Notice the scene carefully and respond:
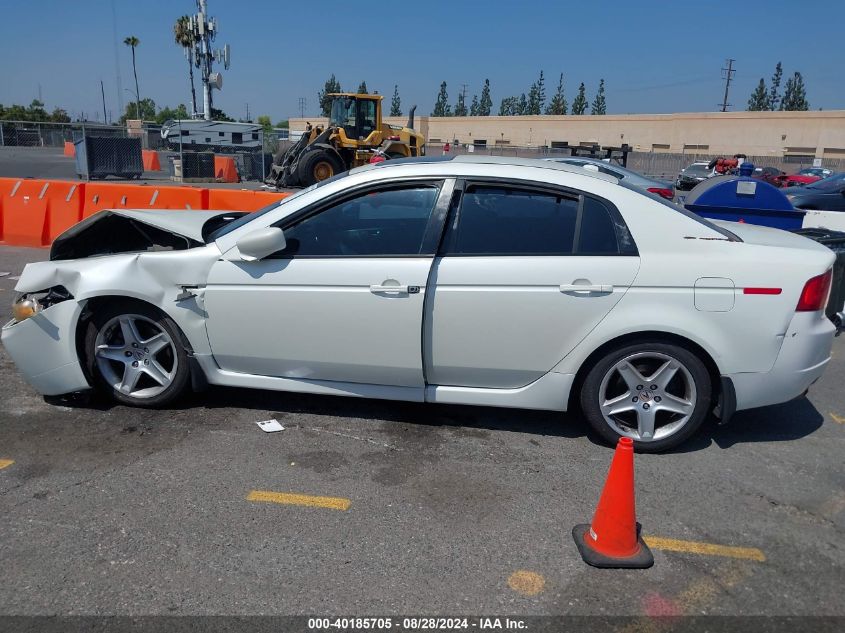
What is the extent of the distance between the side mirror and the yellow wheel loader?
17.1 m

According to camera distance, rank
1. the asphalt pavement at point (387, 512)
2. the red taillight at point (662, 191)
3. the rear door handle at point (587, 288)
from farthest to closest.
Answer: the red taillight at point (662, 191), the rear door handle at point (587, 288), the asphalt pavement at point (387, 512)

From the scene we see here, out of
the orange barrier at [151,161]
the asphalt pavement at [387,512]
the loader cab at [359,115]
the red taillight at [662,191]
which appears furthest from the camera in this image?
the orange barrier at [151,161]

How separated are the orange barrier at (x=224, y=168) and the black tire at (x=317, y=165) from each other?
22.1 ft

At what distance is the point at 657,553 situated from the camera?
3.07 metres

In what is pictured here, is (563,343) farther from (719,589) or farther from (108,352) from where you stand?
(108,352)

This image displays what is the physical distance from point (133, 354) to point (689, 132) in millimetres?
66762

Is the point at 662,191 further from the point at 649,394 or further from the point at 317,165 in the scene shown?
the point at 317,165

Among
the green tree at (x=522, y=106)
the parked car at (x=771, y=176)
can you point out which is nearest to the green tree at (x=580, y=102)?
the green tree at (x=522, y=106)

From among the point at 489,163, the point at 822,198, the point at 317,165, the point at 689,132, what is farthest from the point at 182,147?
the point at 689,132

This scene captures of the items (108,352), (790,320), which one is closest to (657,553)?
(790,320)

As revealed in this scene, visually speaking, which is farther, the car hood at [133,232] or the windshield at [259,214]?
the car hood at [133,232]

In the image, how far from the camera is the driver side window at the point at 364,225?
4.03 metres

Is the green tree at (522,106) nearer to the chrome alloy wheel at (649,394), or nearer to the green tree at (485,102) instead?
the green tree at (485,102)

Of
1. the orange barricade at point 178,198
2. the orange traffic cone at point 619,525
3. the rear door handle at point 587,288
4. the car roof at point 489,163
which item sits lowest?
the orange traffic cone at point 619,525
